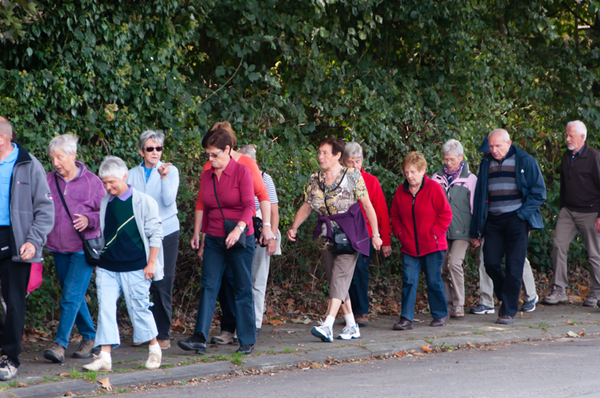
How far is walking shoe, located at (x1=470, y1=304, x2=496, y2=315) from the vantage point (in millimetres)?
9125

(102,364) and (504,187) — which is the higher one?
(504,187)

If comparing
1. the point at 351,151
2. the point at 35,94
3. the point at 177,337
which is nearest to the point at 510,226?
the point at 351,151

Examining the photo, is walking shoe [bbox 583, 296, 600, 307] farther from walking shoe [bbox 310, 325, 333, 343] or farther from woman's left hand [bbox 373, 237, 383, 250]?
walking shoe [bbox 310, 325, 333, 343]

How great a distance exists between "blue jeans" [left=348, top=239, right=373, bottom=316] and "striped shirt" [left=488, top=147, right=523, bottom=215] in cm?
167

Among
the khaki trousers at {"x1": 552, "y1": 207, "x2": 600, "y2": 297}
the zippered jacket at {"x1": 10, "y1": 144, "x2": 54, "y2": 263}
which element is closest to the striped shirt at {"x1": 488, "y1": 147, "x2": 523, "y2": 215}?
the khaki trousers at {"x1": 552, "y1": 207, "x2": 600, "y2": 297}

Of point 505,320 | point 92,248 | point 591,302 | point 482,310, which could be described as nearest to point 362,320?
point 505,320

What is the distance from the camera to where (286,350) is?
671 cm

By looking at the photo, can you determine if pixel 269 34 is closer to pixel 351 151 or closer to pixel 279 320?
pixel 351 151

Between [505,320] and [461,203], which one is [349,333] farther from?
[461,203]

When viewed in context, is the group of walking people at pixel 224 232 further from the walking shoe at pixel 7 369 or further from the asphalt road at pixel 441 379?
the asphalt road at pixel 441 379

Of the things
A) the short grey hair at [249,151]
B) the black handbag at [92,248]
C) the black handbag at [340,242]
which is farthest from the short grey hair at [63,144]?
the black handbag at [340,242]

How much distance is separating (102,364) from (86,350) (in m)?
0.74

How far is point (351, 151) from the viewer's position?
26.3 ft

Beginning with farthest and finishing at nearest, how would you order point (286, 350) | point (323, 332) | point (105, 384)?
point (323, 332) < point (286, 350) < point (105, 384)
